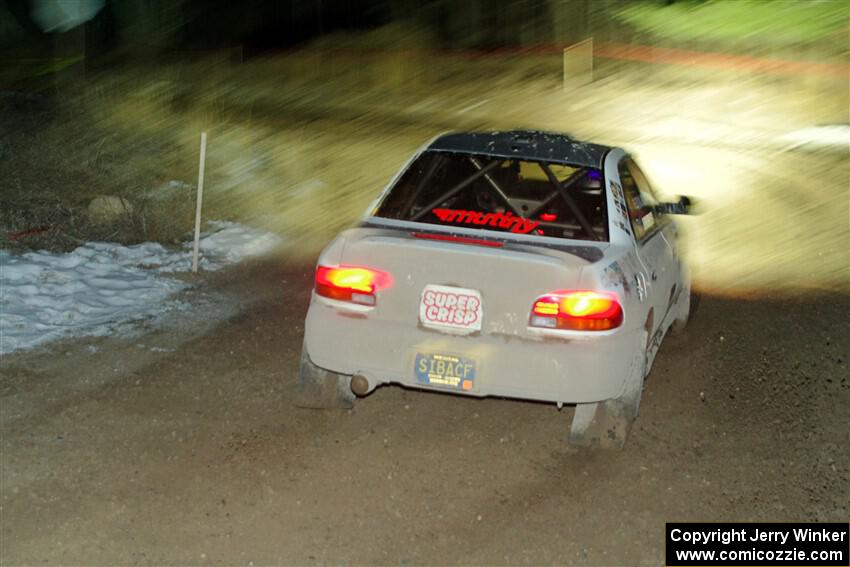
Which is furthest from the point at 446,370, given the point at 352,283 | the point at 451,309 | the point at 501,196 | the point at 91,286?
the point at 91,286

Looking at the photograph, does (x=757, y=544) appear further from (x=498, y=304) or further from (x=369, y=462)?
(x=369, y=462)

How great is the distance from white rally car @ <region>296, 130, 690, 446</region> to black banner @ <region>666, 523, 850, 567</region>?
91 centimetres

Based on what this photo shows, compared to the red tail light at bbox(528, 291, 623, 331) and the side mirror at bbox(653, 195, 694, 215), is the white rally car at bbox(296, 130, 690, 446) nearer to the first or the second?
the red tail light at bbox(528, 291, 623, 331)

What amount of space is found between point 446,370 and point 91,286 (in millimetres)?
4955

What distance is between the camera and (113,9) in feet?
105

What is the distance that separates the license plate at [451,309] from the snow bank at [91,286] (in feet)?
11.6

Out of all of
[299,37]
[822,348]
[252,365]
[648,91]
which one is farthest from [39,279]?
[299,37]

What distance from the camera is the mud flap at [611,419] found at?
6.20 meters

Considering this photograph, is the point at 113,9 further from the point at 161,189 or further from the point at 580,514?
the point at 580,514

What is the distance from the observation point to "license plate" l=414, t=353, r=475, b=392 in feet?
19.0

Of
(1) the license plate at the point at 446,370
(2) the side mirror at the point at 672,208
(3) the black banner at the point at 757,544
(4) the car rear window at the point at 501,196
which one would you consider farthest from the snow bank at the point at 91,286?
(3) the black banner at the point at 757,544

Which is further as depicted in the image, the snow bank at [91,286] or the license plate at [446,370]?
the snow bank at [91,286]

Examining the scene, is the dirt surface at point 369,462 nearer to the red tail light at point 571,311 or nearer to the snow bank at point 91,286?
the snow bank at point 91,286

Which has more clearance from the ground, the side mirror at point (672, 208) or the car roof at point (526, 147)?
the car roof at point (526, 147)
